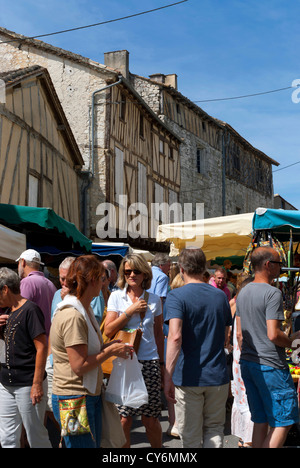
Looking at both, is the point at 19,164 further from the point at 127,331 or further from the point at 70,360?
the point at 70,360

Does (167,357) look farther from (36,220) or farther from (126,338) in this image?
(36,220)

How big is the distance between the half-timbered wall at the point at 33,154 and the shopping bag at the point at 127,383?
852 centimetres

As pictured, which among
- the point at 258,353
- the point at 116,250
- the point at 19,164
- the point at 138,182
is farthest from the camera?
the point at 138,182

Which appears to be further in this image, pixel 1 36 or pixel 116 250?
pixel 1 36

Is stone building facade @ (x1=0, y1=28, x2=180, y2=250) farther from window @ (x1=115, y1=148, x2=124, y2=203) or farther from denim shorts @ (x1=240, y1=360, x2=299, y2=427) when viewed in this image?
denim shorts @ (x1=240, y1=360, x2=299, y2=427)

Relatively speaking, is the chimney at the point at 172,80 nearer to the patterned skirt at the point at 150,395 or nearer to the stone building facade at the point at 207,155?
the stone building facade at the point at 207,155

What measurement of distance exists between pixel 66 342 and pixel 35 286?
190 centimetres

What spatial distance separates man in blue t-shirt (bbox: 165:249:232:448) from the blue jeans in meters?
0.51

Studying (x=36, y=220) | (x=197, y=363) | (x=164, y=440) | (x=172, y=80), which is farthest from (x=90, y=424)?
(x=172, y=80)

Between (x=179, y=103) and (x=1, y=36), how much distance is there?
9265 millimetres

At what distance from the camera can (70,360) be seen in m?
2.93

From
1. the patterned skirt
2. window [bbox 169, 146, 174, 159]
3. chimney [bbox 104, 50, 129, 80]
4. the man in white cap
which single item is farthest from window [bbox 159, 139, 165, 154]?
the patterned skirt

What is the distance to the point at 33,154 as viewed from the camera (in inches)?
519
